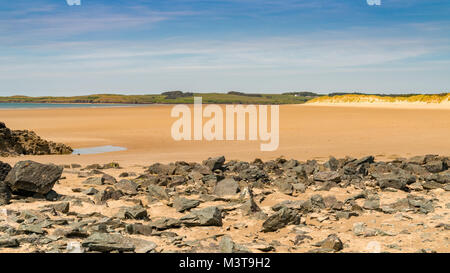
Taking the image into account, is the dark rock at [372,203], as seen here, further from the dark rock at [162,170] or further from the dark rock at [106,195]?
the dark rock at [162,170]

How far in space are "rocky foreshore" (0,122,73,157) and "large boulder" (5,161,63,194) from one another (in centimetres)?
1129

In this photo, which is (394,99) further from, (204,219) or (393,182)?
(204,219)

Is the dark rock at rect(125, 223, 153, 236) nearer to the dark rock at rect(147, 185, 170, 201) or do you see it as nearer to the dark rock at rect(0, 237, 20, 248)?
the dark rock at rect(0, 237, 20, 248)

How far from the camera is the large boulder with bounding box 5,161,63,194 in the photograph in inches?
410

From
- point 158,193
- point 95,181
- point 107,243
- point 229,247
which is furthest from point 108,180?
point 229,247

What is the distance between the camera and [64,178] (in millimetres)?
13953

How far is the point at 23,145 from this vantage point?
2223cm

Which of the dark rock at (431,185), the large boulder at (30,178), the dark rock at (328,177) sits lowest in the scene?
the dark rock at (431,185)

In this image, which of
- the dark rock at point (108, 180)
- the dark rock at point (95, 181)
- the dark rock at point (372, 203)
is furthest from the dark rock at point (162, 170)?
the dark rock at point (372, 203)

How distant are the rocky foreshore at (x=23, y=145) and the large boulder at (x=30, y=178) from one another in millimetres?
11292

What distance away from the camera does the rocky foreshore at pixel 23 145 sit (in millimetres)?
21422

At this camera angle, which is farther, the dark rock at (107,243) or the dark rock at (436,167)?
the dark rock at (436,167)

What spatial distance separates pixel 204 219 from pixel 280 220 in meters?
1.50

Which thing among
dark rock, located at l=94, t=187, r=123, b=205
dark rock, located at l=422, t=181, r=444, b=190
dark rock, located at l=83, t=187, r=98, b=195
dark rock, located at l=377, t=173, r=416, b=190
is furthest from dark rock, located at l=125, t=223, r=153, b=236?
dark rock, located at l=422, t=181, r=444, b=190
